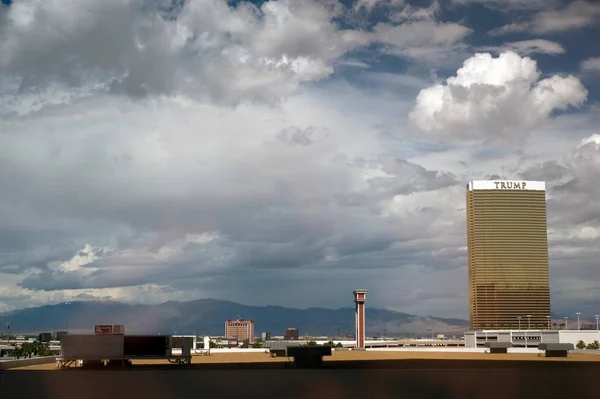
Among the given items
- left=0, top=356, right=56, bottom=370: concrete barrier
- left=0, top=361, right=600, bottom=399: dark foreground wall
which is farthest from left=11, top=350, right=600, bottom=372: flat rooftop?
left=0, top=361, right=600, bottom=399: dark foreground wall

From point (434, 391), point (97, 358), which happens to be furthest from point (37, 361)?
point (434, 391)

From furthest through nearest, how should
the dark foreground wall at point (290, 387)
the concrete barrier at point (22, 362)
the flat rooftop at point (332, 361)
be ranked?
1. the flat rooftop at point (332, 361)
2. the concrete barrier at point (22, 362)
3. the dark foreground wall at point (290, 387)

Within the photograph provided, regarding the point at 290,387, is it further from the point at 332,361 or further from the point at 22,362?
the point at 332,361

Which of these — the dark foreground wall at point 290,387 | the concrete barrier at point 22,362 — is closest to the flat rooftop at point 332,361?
the concrete barrier at point 22,362

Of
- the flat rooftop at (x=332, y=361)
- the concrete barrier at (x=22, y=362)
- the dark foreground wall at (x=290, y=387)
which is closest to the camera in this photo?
the dark foreground wall at (x=290, y=387)

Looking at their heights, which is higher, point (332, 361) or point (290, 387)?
point (290, 387)

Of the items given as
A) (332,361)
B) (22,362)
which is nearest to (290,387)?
(22,362)

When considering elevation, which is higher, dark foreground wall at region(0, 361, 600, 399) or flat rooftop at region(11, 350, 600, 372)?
dark foreground wall at region(0, 361, 600, 399)

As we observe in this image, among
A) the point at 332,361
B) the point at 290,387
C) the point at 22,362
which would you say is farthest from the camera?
the point at 332,361

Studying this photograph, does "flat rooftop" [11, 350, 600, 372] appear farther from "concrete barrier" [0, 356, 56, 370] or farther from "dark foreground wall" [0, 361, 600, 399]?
"dark foreground wall" [0, 361, 600, 399]

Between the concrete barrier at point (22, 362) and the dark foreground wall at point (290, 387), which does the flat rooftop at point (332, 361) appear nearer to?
the concrete barrier at point (22, 362)

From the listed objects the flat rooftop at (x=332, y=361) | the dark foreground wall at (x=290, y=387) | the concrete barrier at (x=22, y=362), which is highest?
the dark foreground wall at (x=290, y=387)

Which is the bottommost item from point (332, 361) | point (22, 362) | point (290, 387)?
point (332, 361)

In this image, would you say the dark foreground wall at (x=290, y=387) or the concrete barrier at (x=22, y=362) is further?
the concrete barrier at (x=22, y=362)
